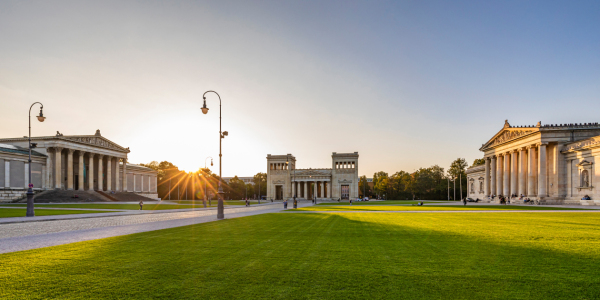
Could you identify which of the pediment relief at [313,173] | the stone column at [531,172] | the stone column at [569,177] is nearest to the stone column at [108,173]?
the pediment relief at [313,173]

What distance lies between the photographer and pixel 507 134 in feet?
261

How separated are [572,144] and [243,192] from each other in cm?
10750

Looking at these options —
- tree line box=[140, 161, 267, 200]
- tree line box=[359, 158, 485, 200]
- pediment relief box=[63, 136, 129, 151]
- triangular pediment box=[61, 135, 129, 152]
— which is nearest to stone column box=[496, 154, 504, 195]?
tree line box=[359, 158, 485, 200]

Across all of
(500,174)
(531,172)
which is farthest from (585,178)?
(500,174)

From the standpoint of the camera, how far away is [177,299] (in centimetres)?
612

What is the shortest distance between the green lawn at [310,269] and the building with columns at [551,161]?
56.3 metres

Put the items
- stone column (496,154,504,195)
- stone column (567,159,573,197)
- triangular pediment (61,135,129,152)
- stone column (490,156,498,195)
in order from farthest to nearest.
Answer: stone column (490,156,498,195) < stone column (496,154,504,195) < triangular pediment (61,135,129,152) < stone column (567,159,573,197)

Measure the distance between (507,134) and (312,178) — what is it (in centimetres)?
6577

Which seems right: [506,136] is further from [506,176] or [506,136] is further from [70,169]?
[70,169]

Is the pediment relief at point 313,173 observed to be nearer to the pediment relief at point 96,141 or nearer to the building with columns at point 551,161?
the building with columns at point 551,161

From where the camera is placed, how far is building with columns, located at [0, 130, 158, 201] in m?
69.4

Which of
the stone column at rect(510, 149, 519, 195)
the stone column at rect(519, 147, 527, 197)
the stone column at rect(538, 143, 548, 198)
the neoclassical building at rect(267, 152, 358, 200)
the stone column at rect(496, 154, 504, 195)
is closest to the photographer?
the stone column at rect(538, 143, 548, 198)

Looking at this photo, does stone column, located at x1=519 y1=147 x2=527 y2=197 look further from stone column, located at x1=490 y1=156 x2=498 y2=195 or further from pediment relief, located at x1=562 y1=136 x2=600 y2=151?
stone column, located at x1=490 y1=156 x2=498 y2=195

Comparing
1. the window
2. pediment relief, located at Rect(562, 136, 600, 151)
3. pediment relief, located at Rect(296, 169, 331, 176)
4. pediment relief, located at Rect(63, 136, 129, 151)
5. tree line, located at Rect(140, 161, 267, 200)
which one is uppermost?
pediment relief, located at Rect(63, 136, 129, 151)
